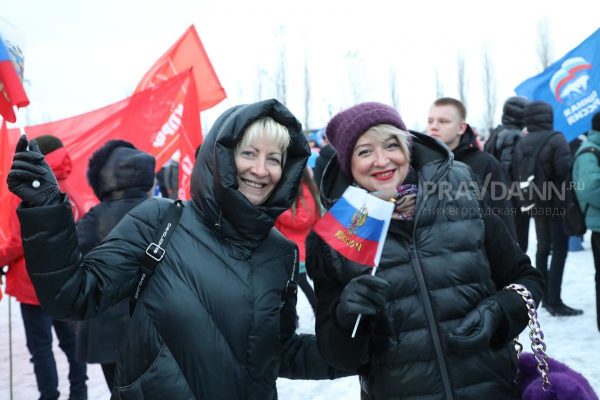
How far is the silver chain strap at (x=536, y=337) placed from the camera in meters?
1.80

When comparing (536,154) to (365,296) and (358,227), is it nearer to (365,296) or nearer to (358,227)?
(358,227)

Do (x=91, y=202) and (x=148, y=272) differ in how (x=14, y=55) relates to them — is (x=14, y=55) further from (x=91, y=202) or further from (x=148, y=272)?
(x=91, y=202)

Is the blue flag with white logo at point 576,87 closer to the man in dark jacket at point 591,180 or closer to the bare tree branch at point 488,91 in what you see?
the man in dark jacket at point 591,180

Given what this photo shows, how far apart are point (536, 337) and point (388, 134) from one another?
35.2 inches

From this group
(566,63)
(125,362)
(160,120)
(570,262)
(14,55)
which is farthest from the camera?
(570,262)

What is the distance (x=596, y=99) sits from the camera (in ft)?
18.2

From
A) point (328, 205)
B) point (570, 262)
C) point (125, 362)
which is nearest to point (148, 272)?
point (125, 362)

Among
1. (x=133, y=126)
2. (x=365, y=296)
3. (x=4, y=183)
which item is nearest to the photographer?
(x=365, y=296)

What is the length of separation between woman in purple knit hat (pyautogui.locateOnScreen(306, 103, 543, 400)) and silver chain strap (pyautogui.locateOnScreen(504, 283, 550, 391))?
1cm

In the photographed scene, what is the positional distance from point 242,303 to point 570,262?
7339 millimetres

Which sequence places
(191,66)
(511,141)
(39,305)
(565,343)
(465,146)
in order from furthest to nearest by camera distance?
(511,141) < (191,66) < (565,343) < (465,146) < (39,305)

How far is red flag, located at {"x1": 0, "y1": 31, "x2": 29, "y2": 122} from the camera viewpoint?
1.79 meters

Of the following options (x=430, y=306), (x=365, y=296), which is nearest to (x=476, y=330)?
(x=430, y=306)

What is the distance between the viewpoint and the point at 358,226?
176 centimetres
